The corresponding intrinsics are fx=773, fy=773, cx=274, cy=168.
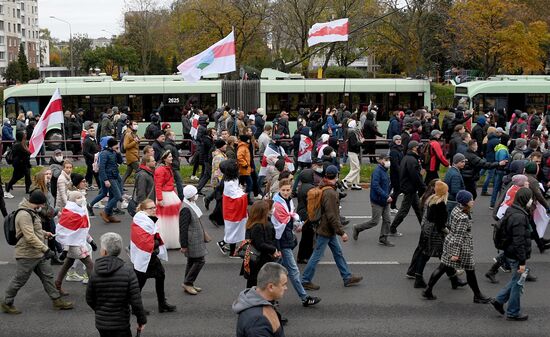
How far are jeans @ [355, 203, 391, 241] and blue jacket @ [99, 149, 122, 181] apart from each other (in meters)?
5.00

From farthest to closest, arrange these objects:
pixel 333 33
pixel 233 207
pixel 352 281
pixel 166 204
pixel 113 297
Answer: pixel 333 33 < pixel 166 204 < pixel 233 207 < pixel 352 281 < pixel 113 297

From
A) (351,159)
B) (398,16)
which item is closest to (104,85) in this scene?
(351,159)

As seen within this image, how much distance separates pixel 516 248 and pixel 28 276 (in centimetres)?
591

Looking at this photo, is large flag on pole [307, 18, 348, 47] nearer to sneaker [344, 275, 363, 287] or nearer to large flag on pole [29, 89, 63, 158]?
large flag on pole [29, 89, 63, 158]

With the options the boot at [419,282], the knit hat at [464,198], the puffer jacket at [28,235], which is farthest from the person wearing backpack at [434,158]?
the puffer jacket at [28,235]

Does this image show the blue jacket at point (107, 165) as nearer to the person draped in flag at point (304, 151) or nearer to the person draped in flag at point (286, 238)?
the person draped in flag at point (304, 151)

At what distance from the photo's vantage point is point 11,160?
18.0 meters

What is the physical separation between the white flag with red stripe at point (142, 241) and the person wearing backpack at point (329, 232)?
2.24 metres

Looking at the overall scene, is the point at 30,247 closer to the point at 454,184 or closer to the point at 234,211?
the point at 234,211

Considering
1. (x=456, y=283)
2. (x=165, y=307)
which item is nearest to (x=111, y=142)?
(x=165, y=307)

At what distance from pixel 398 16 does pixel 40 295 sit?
4261 cm

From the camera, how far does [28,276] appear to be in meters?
9.46

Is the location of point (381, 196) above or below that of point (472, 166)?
below

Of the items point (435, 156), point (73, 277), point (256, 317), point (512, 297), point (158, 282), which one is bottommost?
point (73, 277)
